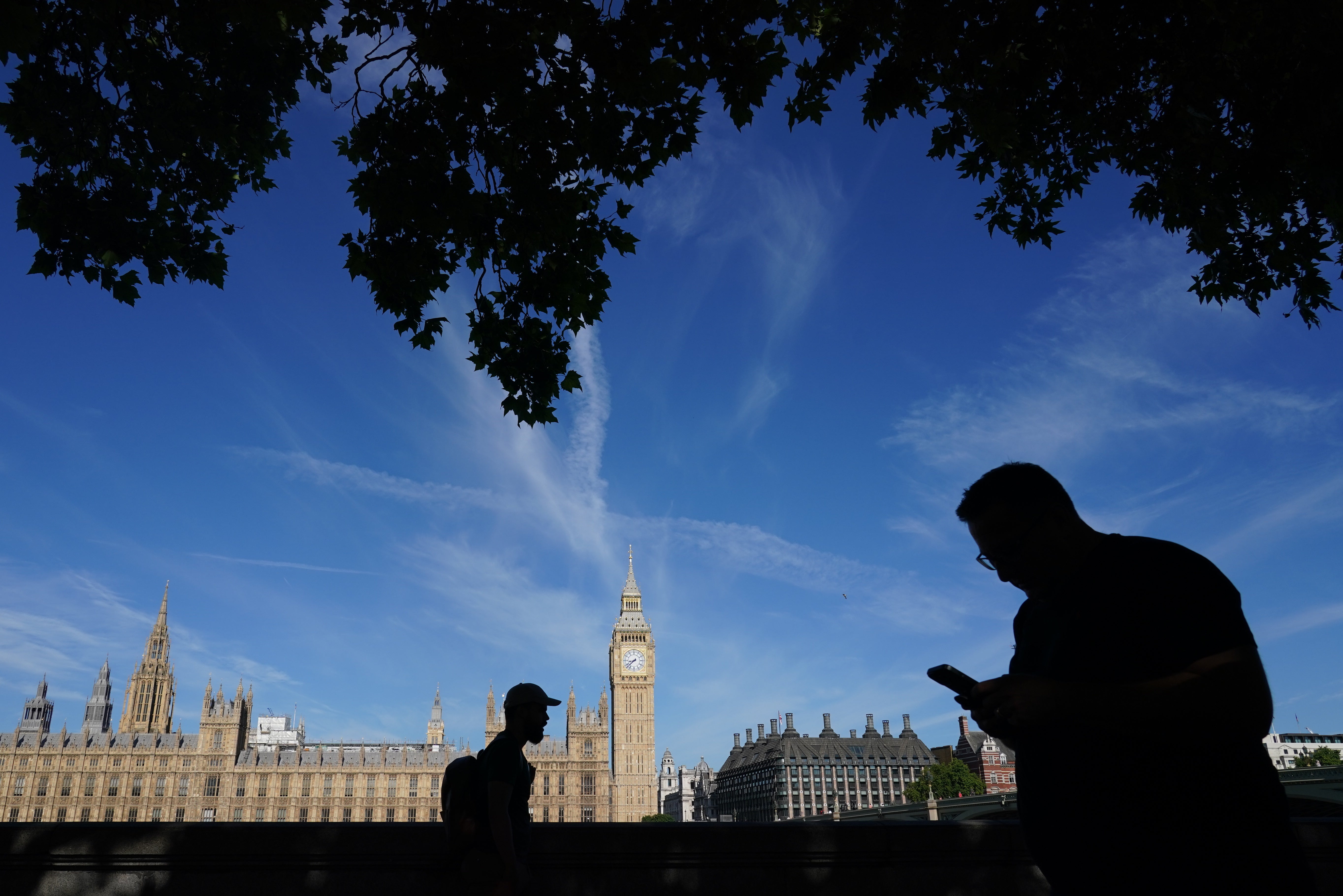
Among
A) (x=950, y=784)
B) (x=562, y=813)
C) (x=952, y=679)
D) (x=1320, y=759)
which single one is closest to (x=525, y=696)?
(x=952, y=679)

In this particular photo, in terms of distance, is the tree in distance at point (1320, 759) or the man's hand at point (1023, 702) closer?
the man's hand at point (1023, 702)

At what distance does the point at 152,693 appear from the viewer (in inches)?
4405

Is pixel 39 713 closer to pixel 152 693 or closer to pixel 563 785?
pixel 152 693

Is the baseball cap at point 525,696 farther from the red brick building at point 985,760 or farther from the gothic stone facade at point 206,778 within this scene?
the red brick building at point 985,760

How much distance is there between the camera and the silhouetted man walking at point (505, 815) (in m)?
4.13

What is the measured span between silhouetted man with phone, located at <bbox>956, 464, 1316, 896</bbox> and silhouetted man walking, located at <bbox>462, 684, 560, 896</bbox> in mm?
2575

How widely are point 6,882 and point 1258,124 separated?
365 inches

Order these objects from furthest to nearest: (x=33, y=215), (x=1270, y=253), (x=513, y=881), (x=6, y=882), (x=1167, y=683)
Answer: (x=1270, y=253) → (x=33, y=215) → (x=6, y=882) → (x=513, y=881) → (x=1167, y=683)

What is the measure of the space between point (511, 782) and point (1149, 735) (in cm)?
316

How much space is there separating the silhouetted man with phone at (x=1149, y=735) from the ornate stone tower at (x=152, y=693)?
5013 inches

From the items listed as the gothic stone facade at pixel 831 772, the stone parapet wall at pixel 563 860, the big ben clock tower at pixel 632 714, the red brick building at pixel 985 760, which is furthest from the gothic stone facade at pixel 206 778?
the stone parapet wall at pixel 563 860

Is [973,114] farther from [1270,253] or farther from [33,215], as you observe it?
[33,215]

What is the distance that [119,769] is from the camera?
90438 mm

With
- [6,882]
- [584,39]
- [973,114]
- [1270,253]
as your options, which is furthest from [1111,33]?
[6,882]
